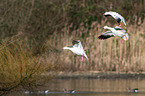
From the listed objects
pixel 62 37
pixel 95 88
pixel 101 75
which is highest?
pixel 62 37

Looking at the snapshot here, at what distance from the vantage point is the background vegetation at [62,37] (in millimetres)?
7857

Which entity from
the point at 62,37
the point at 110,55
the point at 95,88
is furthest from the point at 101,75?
the point at 62,37

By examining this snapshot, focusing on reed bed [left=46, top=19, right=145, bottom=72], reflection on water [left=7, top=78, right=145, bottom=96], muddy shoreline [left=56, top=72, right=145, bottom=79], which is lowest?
reflection on water [left=7, top=78, right=145, bottom=96]

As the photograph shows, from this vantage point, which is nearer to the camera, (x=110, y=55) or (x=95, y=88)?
(x=95, y=88)

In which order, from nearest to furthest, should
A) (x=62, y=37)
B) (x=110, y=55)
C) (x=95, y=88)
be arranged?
(x=95, y=88) → (x=110, y=55) → (x=62, y=37)

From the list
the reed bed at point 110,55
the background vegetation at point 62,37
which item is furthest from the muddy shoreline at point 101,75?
the reed bed at point 110,55

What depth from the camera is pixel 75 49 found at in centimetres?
697

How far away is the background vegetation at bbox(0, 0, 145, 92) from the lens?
7857 millimetres

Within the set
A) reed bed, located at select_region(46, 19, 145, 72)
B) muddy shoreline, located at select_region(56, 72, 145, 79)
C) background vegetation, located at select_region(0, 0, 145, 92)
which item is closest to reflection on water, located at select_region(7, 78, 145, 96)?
background vegetation, located at select_region(0, 0, 145, 92)

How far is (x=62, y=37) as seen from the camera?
42.5ft

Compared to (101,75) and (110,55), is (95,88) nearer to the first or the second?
(101,75)

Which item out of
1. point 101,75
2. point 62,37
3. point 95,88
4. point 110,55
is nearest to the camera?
point 95,88

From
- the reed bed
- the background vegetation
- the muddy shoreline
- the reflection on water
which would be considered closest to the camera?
the reflection on water

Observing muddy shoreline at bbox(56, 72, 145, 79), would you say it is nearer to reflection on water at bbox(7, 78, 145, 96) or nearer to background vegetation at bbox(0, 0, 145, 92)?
background vegetation at bbox(0, 0, 145, 92)
